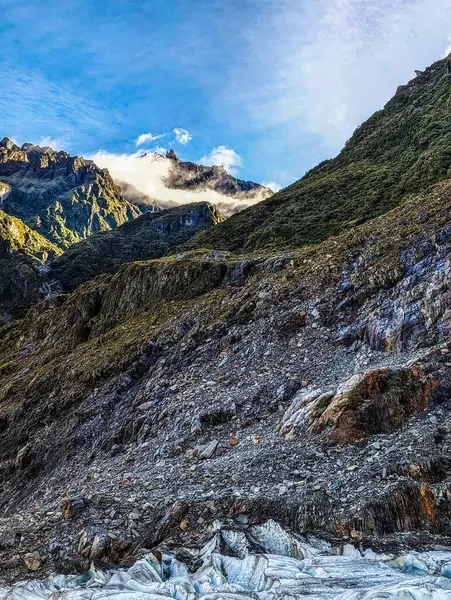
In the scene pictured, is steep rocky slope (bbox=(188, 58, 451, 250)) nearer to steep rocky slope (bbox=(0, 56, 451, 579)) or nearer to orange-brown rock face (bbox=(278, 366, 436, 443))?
steep rocky slope (bbox=(0, 56, 451, 579))

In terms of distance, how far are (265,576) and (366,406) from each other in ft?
20.4

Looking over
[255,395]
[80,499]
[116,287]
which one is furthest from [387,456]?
[116,287]

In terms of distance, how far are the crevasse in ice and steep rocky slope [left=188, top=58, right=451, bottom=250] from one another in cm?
3276

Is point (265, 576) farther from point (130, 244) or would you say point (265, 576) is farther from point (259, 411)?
point (130, 244)

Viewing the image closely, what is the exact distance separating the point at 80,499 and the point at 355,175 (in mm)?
55877

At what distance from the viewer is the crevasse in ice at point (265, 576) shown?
6809mm

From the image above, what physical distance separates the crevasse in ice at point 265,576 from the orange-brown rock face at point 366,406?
13.0 ft

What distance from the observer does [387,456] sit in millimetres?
10617

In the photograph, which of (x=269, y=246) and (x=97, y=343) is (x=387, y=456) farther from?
(x=269, y=246)

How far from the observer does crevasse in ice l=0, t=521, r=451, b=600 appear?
22.3 ft


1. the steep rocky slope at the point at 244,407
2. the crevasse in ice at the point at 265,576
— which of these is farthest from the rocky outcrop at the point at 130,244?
the crevasse in ice at the point at 265,576

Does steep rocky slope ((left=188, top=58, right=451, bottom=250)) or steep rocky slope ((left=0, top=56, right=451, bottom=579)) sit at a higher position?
steep rocky slope ((left=188, top=58, right=451, bottom=250))

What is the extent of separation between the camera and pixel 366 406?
12.3m

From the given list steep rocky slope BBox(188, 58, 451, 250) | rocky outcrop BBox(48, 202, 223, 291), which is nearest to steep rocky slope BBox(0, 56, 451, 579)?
steep rocky slope BBox(188, 58, 451, 250)
